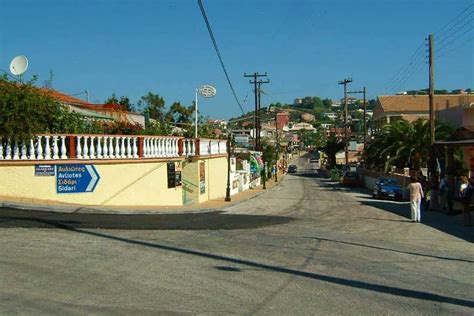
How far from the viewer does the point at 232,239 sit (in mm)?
13398

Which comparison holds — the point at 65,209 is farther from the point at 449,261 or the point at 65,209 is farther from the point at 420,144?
the point at 420,144

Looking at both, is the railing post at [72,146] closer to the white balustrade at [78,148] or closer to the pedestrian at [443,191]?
the white balustrade at [78,148]

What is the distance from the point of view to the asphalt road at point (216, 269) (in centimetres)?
775

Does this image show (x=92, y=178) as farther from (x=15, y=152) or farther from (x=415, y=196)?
(x=415, y=196)

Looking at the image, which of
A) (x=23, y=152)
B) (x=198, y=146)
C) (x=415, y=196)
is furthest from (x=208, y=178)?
(x=23, y=152)

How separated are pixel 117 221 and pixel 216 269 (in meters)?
5.76

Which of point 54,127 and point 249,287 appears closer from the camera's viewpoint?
point 249,287

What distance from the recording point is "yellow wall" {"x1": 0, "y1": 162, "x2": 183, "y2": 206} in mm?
17422

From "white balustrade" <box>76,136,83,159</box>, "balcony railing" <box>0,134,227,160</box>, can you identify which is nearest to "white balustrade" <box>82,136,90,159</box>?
"balcony railing" <box>0,134,227,160</box>

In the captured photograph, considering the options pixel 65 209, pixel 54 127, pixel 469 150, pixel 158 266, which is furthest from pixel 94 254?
pixel 469 150

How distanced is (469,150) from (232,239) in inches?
1413

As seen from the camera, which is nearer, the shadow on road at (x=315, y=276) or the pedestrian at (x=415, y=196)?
the shadow on road at (x=315, y=276)

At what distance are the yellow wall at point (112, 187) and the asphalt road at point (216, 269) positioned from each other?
8.47 ft

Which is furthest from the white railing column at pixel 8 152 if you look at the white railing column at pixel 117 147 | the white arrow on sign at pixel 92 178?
the white railing column at pixel 117 147
